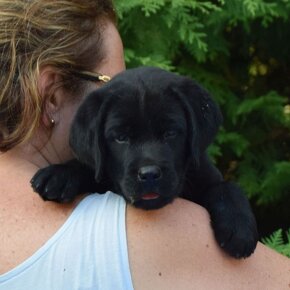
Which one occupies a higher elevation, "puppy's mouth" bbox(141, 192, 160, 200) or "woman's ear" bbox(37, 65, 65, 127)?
"woman's ear" bbox(37, 65, 65, 127)

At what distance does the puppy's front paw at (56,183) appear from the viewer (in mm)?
2508

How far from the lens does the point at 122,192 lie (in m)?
2.55

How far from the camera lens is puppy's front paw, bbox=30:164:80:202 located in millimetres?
2508

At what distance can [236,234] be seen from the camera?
2490mm

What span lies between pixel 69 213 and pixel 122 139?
0.32 metres

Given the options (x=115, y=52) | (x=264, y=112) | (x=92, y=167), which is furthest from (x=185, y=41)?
(x=92, y=167)

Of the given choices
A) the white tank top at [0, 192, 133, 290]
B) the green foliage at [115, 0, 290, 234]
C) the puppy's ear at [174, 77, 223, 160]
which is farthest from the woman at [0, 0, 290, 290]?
the green foliage at [115, 0, 290, 234]

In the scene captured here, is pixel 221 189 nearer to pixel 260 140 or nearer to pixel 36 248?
pixel 36 248

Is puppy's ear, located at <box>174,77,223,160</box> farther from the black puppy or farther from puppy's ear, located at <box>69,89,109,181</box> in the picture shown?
puppy's ear, located at <box>69,89,109,181</box>

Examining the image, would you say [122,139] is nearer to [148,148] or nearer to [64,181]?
[148,148]

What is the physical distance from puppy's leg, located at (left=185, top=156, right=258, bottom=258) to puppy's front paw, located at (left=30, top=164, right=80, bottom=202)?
43 centimetres

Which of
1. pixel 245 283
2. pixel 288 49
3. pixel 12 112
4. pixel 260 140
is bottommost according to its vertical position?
pixel 260 140

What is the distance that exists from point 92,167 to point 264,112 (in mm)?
2334

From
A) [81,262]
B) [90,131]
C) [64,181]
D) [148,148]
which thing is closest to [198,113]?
[148,148]
